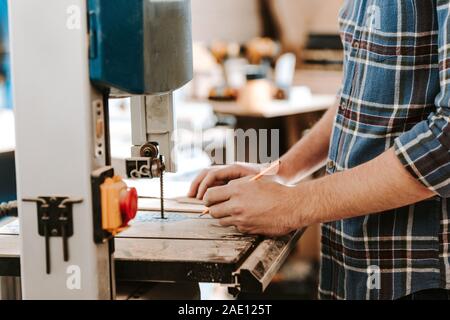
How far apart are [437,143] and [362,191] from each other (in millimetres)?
161

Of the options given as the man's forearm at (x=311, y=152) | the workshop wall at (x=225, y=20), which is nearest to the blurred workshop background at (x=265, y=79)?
the workshop wall at (x=225, y=20)

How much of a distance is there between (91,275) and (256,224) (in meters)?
0.39

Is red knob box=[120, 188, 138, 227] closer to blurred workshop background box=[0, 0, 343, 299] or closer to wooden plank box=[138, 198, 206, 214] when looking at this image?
wooden plank box=[138, 198, 206, 214]

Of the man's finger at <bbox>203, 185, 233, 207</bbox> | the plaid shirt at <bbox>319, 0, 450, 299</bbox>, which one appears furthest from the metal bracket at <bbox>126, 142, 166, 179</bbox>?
the plaid shirt at <bbox>319, 0, 450, 299</bbox>

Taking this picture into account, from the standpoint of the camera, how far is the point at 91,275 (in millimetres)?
1040

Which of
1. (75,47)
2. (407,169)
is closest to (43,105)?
(75,47)

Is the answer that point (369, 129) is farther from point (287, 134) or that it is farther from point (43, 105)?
point (287, 134)

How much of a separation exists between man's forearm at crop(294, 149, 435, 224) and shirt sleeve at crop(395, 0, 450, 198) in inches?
0.8

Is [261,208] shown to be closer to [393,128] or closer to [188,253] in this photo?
[188,253]

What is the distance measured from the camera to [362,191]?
50.8 inches

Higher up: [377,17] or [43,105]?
[377,17]

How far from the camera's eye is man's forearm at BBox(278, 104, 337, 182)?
1.76 meters

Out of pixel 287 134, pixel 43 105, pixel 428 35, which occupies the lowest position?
pixel 287 134
